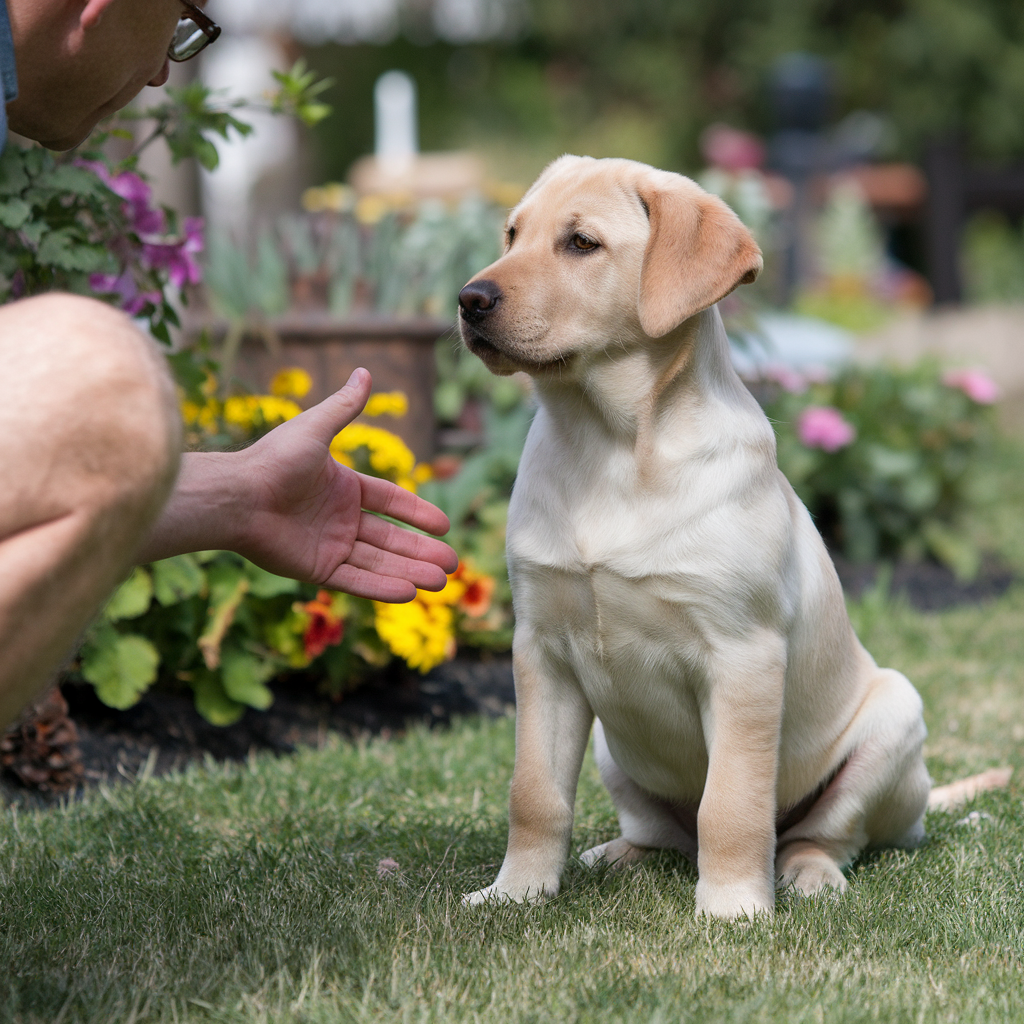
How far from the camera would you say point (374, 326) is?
4.66m

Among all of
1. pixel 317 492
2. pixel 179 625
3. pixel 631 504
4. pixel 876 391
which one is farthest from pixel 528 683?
pixel 876 391

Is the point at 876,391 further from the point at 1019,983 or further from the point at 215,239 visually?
the point at 1019,983

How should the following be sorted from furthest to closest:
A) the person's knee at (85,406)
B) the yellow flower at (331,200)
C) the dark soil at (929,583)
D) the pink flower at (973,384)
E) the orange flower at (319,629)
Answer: the yellow flower at (331,200) < the pink flower at (973,384) < the dark soil at (929,583) < the orange flower at (319,629) < the person's knee at (85,406)

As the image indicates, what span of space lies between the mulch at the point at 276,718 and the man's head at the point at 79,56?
1.61 meters

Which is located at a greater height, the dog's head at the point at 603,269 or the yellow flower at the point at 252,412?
the dog's head at the point at 603,269

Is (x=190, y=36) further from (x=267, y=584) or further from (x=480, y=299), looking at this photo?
(x=267, y=584)

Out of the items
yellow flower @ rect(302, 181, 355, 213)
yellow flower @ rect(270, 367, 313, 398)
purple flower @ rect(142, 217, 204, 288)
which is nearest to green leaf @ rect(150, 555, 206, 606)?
purple flower @ rect(142, 217, 204, 288)

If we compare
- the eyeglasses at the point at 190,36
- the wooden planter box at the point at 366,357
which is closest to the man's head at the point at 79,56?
the eyeglasses at the point at 190,36

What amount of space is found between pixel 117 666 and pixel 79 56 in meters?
1.63

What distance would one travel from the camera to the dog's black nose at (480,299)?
215 centimetres

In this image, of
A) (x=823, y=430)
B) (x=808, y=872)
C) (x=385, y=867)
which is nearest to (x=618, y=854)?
(x=808, y=872)

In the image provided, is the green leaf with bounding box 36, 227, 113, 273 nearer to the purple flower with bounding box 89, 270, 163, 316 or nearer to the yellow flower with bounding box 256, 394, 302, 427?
the purple flower with bounding box 89, 270, 163, 316

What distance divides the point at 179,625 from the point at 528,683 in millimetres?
1392

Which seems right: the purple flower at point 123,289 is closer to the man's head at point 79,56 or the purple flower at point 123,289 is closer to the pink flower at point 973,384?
the man's head at point 79,56
